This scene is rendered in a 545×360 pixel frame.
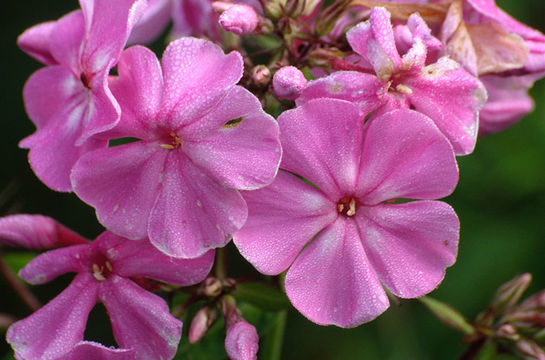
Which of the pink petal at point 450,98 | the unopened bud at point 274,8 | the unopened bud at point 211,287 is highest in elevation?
the unopened bud at point 274,8

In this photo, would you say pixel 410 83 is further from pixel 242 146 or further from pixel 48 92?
pixel 48 92

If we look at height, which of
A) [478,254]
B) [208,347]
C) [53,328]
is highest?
[53,328]

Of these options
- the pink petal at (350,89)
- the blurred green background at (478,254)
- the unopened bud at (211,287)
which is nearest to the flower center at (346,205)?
the pink petal at (350,89)

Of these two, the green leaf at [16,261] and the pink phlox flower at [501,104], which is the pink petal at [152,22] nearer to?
the green leaf at [16,261]

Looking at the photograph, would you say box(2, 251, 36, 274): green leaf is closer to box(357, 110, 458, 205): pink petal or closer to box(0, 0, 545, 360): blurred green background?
box(0, 0, 545, 360): blurred green background

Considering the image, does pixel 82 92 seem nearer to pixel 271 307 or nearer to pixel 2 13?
pixel 271 307

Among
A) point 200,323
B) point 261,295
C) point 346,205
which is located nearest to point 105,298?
point 200,323

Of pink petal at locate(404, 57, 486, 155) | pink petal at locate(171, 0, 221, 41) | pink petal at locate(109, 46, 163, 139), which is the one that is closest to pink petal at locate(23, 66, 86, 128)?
pink petal at locate(109, 46, 163, 139)
